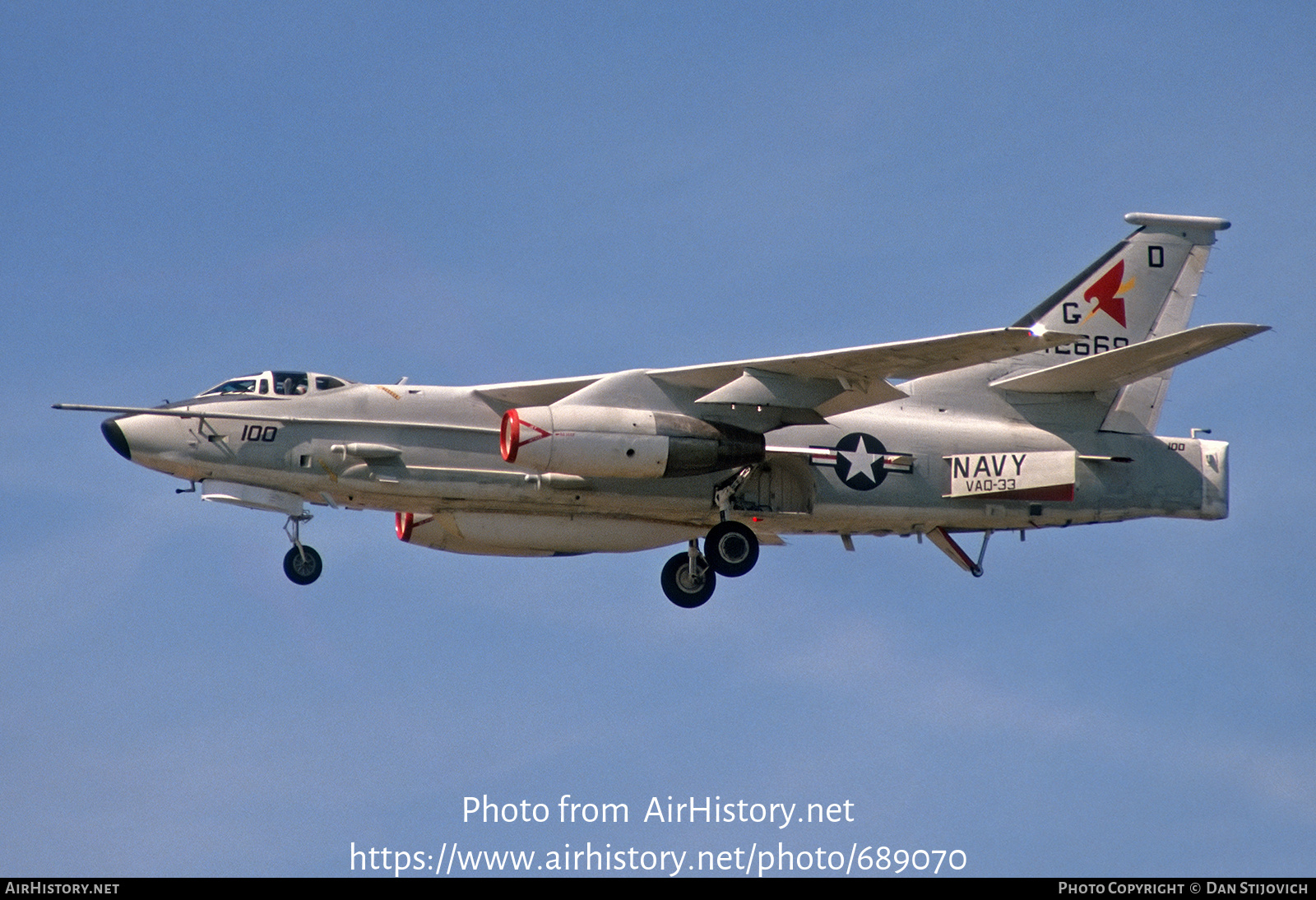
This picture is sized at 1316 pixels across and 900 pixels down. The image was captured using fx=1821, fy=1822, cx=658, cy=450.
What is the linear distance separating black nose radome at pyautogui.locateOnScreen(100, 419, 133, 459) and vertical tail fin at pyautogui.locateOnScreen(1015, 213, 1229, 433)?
1371 centimetres

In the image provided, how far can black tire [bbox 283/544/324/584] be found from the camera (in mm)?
26375

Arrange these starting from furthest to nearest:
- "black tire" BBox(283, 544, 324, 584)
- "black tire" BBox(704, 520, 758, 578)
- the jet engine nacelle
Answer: "black tire" BBox(283, 544, 324, 584) < "black tire" BBox(704, 520, 758, 578) < the jet engine nacelle

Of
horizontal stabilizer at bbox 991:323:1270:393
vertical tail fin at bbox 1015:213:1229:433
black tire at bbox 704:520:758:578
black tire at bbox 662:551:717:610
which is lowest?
black tire at bbox 662:551:717:610

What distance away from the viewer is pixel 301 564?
86.5 ft

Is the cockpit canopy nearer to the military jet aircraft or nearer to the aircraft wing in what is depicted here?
the military jet aircraft

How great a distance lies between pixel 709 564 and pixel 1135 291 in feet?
28.1

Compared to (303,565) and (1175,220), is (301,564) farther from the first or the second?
(1175,220)

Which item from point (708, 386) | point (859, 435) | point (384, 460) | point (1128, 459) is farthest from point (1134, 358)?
point (384, 460)

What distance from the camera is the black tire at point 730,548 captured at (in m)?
25.8

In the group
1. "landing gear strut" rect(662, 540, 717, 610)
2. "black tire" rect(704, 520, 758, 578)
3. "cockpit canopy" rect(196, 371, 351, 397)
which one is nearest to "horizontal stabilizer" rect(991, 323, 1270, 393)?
"black tire" rect(704, 520, 758, 578)

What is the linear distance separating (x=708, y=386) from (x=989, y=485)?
14.8 feet

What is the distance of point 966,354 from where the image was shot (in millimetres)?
24234

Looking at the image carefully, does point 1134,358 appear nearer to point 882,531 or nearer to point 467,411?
point 882,531

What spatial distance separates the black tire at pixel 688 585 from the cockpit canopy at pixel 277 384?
5791 mm
